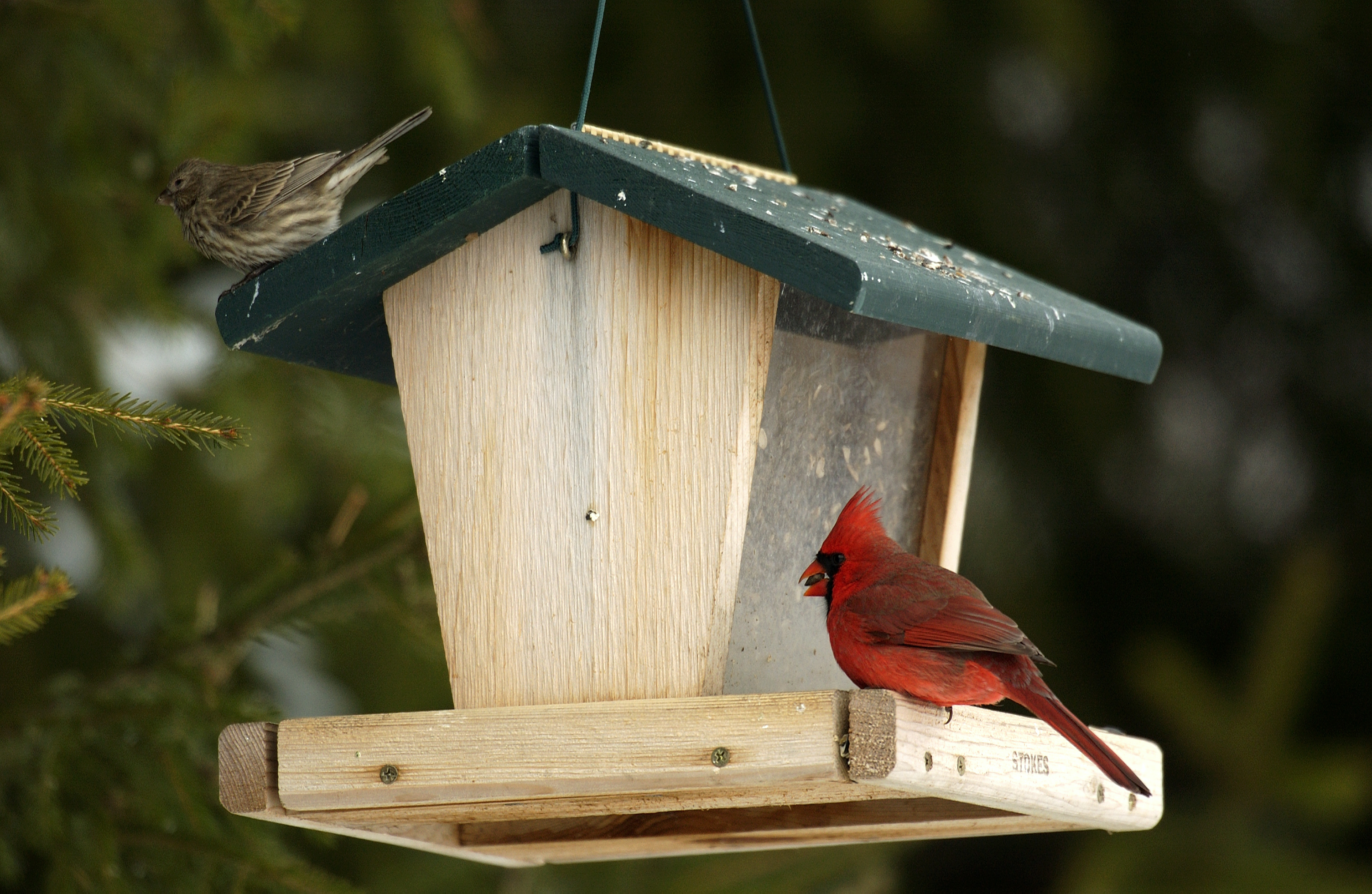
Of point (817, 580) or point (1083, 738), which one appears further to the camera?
point (817, 580)

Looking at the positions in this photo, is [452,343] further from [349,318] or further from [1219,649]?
[1219,649]

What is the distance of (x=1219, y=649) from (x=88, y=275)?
4712mm

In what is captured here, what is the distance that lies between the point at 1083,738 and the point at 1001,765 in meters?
0.15

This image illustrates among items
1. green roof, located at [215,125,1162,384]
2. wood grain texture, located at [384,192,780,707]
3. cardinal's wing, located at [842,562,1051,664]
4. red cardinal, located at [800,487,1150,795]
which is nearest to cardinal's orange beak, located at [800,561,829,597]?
red cardinal, located at [800,487,1150,795]

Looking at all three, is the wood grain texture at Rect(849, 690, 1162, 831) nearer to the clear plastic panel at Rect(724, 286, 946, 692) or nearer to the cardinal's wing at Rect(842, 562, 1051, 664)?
the cardinal's wing at Rect(842, 562, 1051, 664)

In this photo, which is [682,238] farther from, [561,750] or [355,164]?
[355,164]

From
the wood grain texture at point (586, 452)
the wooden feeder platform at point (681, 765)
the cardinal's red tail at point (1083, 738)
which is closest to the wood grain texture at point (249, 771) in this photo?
the wooden feeder platform at point (681, 765)

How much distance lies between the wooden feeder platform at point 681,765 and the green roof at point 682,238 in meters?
0.66

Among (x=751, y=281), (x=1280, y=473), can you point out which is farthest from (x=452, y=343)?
(x=1280, y=473)

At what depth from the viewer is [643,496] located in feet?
8.79

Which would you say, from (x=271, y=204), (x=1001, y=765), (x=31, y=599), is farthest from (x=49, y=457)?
(x=1001, y=765)

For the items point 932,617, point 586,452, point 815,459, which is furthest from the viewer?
point 815,459

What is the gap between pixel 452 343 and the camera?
2.91 metres

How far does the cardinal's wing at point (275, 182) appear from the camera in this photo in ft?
10.7
